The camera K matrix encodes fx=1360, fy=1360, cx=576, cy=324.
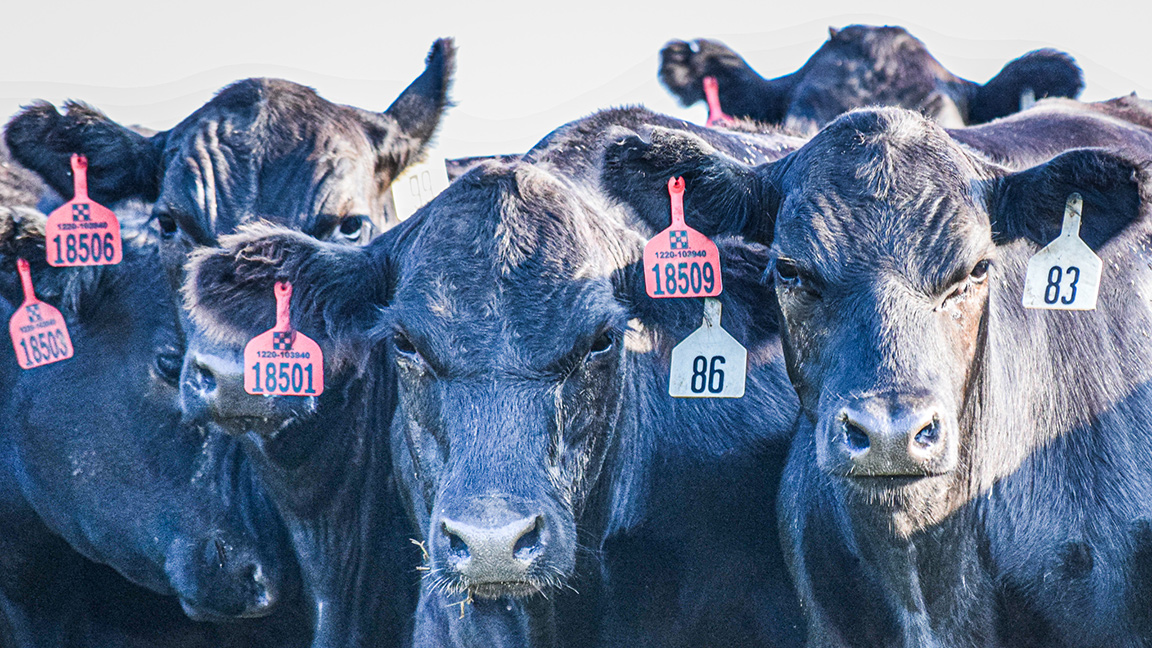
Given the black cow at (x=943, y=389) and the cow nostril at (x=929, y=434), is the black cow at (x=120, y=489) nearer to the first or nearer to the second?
the black cow at (x=943, y=389)

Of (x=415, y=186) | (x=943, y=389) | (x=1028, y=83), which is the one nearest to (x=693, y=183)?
(x=943, y=389)

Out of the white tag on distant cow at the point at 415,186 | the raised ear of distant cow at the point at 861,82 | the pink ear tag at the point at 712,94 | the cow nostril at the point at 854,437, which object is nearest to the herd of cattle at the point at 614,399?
the cow nostril at the point at 854,437

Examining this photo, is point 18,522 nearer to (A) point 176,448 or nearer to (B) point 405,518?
(A) point 176,448

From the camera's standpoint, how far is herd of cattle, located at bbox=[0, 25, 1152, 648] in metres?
3.77

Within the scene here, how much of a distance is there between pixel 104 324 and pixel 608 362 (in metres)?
2.70

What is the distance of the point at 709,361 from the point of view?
14.3ft

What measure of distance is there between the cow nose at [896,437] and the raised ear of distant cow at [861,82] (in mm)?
5044

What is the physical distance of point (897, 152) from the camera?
398 cm

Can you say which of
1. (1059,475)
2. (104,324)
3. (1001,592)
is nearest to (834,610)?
(1001,592)

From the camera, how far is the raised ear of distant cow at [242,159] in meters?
5.19


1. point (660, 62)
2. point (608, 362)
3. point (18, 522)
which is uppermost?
point (660, 62)

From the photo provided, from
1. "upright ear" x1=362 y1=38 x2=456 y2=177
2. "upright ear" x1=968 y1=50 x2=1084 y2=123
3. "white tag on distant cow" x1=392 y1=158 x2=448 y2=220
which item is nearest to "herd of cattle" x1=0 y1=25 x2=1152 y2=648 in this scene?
"upright ear" x1=362 y1=38 x2=456 y2=177

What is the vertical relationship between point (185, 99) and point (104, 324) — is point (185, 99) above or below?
above

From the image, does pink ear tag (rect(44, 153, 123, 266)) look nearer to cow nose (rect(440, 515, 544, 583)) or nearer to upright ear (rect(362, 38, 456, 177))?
upright ear (rect(362, 38, 456, 177))
